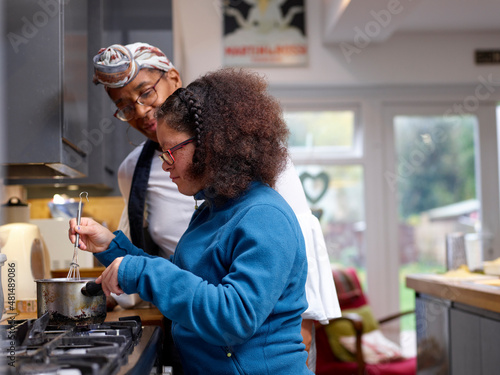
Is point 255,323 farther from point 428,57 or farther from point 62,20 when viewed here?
point 428,57

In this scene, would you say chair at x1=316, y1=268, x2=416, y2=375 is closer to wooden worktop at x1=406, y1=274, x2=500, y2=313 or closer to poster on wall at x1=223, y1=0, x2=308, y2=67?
wooden worktop at x1=406, y1=274, x2=500, y2=313

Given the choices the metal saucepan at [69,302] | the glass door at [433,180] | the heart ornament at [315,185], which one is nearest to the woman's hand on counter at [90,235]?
the metal saucepan at [69,302]

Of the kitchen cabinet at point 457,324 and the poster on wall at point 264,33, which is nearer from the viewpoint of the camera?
the kitchen cabinet at point 457,324

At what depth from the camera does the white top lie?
4.89ft

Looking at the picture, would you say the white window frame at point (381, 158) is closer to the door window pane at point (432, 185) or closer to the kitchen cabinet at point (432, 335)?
the door window pane at point (432, 185)

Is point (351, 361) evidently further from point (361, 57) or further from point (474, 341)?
point (361, 57)

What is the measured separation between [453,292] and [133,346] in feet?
5.78

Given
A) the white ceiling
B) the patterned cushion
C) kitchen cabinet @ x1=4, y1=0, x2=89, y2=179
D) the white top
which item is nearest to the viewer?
kitchen cabinet @ x1=4, y1=0, x2=89, y2=179

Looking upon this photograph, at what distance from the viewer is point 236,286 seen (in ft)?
3.26

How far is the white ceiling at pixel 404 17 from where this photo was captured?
145 inches

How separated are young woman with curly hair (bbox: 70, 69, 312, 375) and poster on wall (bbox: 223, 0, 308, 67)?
333 cm

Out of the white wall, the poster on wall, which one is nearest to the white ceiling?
the white wall

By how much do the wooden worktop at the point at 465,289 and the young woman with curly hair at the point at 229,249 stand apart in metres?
1.22

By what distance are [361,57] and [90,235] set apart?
3633 millimetres
